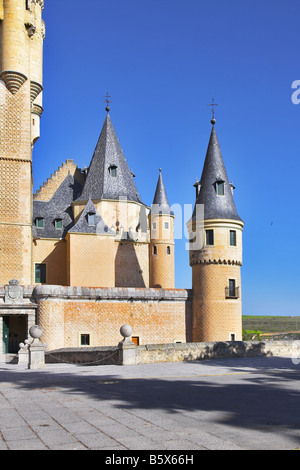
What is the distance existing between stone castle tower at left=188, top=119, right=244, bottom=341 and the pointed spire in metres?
13.1

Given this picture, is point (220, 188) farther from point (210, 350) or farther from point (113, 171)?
point (210, 350)

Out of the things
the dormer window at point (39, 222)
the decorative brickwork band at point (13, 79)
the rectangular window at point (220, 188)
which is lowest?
the dormer window at point (39, 222)

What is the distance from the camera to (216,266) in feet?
103

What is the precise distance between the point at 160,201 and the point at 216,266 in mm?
16833

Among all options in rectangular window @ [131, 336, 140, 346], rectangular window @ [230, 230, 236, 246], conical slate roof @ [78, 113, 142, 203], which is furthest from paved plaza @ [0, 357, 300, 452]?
conical slate roof @ [78, 113, 142, 203]

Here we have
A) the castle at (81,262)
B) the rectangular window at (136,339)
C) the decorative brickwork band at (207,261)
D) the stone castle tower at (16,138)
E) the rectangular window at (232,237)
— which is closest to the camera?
the castle at (81,262)

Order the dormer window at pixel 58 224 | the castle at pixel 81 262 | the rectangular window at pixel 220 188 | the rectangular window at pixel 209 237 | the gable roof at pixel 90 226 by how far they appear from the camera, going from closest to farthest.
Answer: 1. the castle at pixel 81 262
2. the rectangular window at pixel 209 237
3. the rectangular window at pixel 220 188
4. the gable roof at pixel 90 226
5. the dormer window at pixel 58 224

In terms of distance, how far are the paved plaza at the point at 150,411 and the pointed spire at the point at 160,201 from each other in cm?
3218

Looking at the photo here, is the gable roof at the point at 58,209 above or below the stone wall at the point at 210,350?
above

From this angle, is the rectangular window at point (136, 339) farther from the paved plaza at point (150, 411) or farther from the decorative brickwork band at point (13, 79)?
the decorative brickwork band at point (13, 79)

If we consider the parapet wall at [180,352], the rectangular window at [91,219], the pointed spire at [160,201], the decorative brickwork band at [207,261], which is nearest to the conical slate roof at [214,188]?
the decorative brickwork band at [207,261]

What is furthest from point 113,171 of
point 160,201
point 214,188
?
point 214,188

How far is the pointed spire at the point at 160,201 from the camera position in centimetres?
4625
